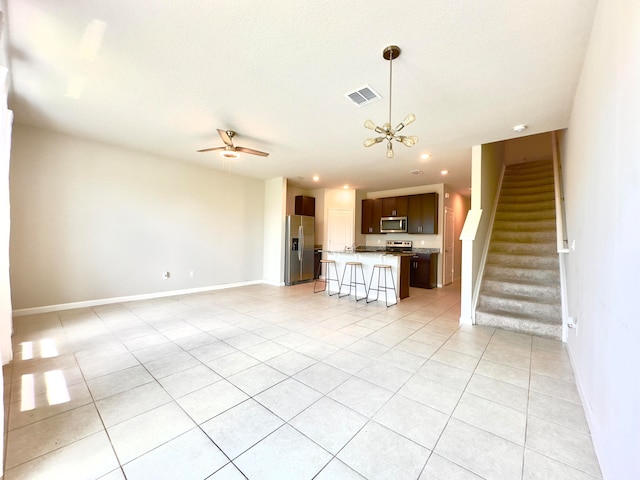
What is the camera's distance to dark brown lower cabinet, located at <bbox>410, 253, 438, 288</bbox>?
6.74 m

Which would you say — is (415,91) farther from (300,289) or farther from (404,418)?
(300,289)

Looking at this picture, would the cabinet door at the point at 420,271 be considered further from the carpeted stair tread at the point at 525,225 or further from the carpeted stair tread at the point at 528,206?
the carpeted stair tread at the point at 528,206

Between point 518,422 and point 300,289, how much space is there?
4956mm

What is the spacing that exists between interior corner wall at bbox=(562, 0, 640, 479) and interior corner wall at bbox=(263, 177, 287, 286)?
5.62 m

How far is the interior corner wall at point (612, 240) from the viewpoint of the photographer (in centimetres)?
111

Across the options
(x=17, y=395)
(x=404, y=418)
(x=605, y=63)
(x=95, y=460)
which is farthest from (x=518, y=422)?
(x=17, y=395)

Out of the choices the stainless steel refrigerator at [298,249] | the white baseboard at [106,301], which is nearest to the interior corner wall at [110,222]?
the white baseboard at [106,301]

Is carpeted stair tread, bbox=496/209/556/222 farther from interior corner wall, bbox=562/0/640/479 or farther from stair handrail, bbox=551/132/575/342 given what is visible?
interior corner wall, bbox=562/0/640/479

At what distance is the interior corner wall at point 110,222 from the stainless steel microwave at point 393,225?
4185mm

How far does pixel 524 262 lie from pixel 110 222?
7373 millimetres

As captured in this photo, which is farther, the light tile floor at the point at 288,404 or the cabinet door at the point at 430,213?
the cabinet door at the point at 430,213

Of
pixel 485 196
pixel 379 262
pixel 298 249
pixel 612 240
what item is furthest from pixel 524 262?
pixel 298 249

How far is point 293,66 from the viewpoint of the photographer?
2.36 m

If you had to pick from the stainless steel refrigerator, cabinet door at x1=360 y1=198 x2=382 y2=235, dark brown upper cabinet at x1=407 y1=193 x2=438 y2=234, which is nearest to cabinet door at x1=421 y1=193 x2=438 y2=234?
dark brown upper cabinet at x1=407 y1=193 x2=438 y2=234
